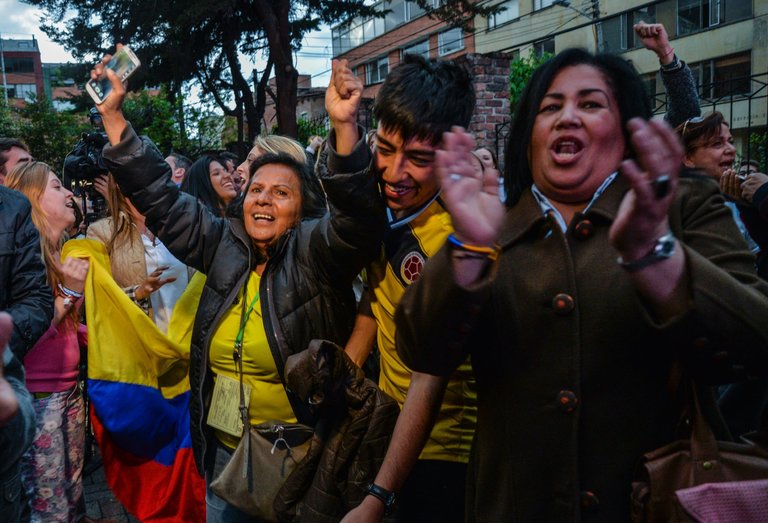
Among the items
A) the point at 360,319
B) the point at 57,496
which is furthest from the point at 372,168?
the point at 57,496

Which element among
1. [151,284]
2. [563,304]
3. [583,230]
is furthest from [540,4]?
[563,304]

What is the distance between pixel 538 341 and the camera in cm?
151

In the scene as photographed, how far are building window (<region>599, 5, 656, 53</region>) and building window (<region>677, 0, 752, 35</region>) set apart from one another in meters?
1.08

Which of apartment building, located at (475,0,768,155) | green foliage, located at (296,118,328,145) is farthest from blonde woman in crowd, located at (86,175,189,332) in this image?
apartment building, located at (475,0,768,155)

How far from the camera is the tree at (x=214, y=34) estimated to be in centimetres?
1163

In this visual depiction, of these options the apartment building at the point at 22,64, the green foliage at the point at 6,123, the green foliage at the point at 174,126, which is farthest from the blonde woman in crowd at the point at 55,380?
the apartment building at the point at 22,64

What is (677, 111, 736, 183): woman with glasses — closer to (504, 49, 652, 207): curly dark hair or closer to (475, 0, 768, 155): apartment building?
(504, 49, 652, 207): curly dark hair

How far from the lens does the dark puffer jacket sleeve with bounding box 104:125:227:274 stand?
2605mm

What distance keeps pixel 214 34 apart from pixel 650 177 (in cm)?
1434

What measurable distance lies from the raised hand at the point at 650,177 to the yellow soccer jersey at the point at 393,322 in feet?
3.15

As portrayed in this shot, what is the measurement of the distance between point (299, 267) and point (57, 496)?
6.93ft

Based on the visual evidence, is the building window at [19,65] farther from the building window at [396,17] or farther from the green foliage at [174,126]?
the green foliage at [174,126]

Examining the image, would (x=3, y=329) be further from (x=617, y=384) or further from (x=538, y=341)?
(x=617, y=384)

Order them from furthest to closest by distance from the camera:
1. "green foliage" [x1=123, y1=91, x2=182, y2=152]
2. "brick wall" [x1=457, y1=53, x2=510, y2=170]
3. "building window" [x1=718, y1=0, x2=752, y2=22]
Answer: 1. "building window" [x1=718, y1=0, x2=752, y2=22]
2. "green foliage" [x1=123, y1=91, x2=182, y2=152]
3. "brick wall" [x1=457, y1=53, x2=510, y2=170]
